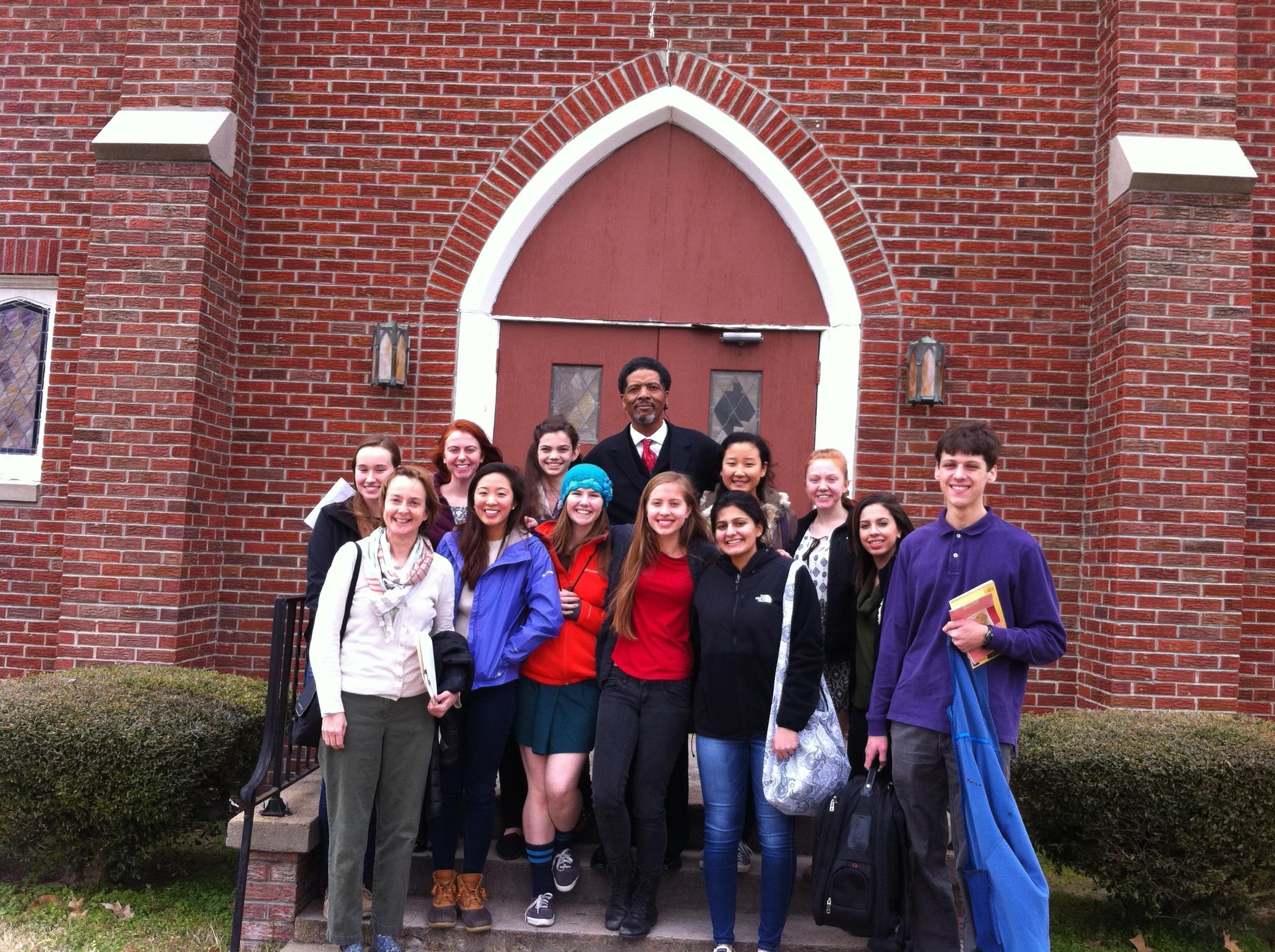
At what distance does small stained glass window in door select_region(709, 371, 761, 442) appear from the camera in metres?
6.17

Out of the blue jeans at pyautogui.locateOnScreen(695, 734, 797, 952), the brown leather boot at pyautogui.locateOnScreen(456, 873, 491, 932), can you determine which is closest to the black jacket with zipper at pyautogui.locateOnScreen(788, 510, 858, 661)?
the blue jeans at pyautogui.locateOnScreen(695, 734, 797, 952)

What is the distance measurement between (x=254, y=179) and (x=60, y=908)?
4.22m

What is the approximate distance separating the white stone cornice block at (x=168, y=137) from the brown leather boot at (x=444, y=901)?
4.28 meters

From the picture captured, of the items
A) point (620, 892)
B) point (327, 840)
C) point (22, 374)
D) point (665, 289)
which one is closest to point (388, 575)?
point (327, 840)

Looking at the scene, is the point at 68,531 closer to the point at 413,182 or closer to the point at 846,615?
the point at 413,182

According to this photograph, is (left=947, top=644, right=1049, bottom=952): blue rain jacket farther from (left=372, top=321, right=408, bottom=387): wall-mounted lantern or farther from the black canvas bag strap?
(left=372, top=321, right=408, bottom=387): wall-mounted lantern

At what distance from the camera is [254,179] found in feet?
20.3

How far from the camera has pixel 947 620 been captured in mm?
3391

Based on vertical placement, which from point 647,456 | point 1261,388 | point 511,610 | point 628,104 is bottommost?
point 511,610

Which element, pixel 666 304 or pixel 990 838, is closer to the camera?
pixel 990 838

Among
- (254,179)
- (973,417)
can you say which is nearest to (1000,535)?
(973,417)

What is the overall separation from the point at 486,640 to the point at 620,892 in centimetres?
116

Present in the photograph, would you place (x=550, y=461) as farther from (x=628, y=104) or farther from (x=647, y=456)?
(x=628, y=104)

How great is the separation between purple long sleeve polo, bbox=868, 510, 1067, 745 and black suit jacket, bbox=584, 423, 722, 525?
1323 millimetres
